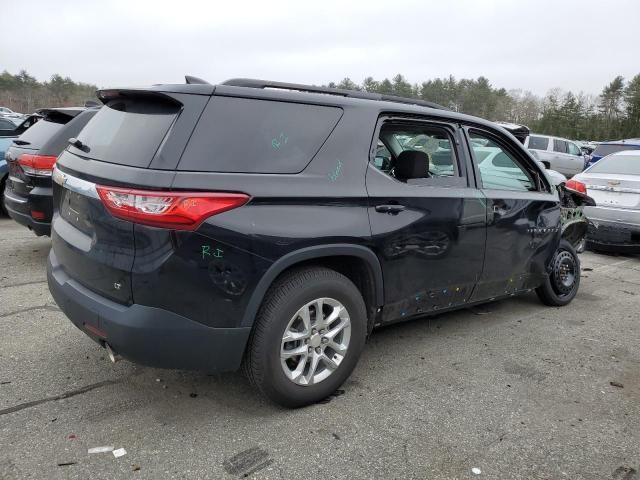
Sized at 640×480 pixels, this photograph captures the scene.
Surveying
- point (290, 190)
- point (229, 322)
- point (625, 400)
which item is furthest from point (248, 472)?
point (625, 400)

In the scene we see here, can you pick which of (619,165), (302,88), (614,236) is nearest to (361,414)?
(302,88)

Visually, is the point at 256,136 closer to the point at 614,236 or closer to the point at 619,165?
the point at 614,236

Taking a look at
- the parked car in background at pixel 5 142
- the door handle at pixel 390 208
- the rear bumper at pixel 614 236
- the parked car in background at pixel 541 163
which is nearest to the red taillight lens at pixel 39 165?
the parked car in background at pixel 5 142

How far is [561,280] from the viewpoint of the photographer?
5.02 m

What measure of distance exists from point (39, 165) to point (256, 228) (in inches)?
147

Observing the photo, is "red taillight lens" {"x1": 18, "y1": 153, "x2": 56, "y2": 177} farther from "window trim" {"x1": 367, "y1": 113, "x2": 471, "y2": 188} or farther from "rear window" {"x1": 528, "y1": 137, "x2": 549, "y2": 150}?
"rear window" {"x1": 528, "y1": 137, "x2": 549, "y2": 150}

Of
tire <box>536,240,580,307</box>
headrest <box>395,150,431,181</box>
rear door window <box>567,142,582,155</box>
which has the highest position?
rear door window <box>567,142,582,155</box>

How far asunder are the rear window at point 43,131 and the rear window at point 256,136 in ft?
12.0

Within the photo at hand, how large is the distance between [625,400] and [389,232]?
184 cm

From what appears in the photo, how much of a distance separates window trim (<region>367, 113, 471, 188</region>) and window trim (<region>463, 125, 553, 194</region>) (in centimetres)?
10

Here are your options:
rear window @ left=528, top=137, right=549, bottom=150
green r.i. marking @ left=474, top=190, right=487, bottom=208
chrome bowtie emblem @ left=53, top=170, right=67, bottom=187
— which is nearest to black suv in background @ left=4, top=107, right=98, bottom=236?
chrome bowtie emblem @ left=53, top=170, right=67, bottom=187

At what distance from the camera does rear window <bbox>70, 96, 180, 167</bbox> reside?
100.0 inches

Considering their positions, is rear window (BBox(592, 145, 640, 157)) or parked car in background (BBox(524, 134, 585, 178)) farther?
parked car in background (BBox(524, 134, 585, 178))

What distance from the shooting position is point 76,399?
116 inches
